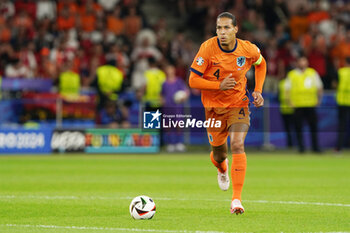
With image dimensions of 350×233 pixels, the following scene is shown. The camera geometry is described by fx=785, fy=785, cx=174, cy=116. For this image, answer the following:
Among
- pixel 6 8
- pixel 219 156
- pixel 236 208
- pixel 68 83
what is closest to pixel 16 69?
pixel 68 83

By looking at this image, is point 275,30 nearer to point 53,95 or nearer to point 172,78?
point 172,78

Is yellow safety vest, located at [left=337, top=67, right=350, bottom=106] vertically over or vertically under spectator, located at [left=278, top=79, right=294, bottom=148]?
over

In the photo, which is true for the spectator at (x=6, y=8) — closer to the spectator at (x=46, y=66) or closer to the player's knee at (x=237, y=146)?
the spectator at (x=46, y=66)

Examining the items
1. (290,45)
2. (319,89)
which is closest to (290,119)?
(319,89)

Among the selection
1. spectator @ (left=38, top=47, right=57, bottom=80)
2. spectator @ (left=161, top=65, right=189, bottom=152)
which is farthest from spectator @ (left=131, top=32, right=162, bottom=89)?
spectator @ (left=38, top=47, right=57, bottom=80)

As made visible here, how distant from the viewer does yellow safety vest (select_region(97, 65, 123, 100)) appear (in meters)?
21.2

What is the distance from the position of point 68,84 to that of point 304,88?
6.35 m

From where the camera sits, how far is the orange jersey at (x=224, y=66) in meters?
9.16

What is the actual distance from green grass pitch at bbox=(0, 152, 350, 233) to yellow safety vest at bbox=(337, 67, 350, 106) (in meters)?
2.34

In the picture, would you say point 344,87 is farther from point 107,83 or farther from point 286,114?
point 107,83

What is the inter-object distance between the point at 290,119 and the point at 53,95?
Result: 657 cm

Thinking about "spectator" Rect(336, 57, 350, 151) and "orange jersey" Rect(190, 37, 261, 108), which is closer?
"orange jersey" Rect(190, 37, 261, 108)

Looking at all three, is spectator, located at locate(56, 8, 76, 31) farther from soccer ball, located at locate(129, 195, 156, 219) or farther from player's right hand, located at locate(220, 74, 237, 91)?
soccer ball, located at locate(129, 195, 156, 219)

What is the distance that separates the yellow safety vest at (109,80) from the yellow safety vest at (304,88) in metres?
4.62
